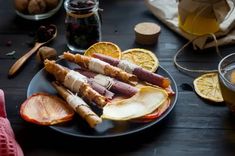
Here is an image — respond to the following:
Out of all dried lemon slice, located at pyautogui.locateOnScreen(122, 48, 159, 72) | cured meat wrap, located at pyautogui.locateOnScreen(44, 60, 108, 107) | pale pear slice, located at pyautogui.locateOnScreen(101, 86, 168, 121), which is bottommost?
dried lemon slice, located at pyautogui.locateOnScreen(122, 48, 159, 72)

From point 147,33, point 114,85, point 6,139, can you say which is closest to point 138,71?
point 114,85

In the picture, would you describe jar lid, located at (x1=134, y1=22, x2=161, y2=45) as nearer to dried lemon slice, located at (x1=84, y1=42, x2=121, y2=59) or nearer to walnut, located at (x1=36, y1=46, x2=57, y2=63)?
dried lemon slice, located at (x1=84, y1=42, x2=121, y2=59)

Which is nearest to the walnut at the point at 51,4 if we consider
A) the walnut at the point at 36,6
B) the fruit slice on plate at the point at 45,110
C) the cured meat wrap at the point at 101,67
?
the walnut at the point at 36,6

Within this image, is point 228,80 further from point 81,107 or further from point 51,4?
point 51,4

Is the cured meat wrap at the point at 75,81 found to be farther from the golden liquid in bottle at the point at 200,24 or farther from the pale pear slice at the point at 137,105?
the golden liquid in bottle at the point at 200,24

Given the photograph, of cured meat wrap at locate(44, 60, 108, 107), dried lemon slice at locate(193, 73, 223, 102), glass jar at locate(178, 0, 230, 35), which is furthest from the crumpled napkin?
glass jar at locate(178, 0, 230, 35)

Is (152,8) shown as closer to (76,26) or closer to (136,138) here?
(76,26)
